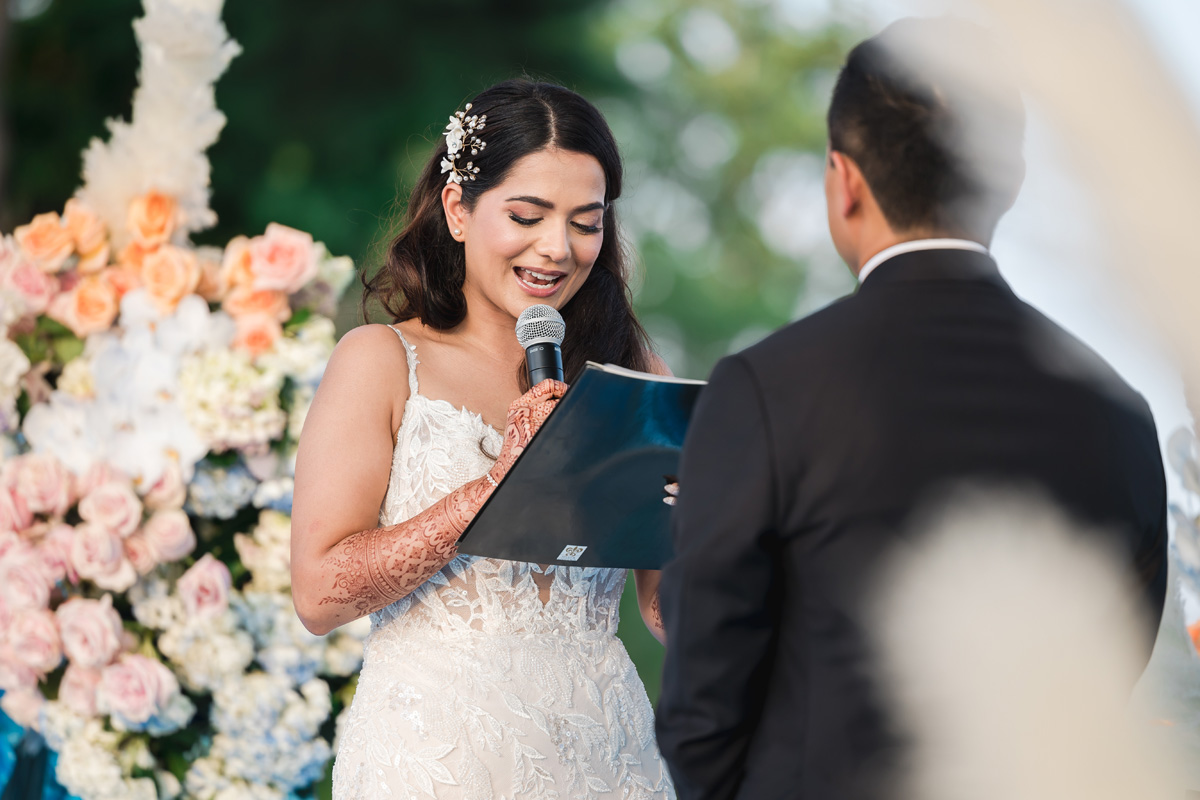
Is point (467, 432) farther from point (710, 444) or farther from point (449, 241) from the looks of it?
point (710, 444)

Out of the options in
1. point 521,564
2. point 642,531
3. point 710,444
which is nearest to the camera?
point 710,444

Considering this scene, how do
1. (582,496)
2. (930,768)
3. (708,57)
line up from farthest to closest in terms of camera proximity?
(708,57)
(582,496)
(930,768)

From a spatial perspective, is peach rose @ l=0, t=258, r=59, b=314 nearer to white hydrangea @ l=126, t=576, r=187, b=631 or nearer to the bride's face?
white hydrangea @ l=126, t=576, r=187, b=631

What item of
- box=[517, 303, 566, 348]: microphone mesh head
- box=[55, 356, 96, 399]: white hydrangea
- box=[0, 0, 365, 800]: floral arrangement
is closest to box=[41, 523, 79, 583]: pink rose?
box=[0, 0, 365, 800]: floral arrangement

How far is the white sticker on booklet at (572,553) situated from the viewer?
1.80 m

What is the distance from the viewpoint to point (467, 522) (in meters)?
1.83

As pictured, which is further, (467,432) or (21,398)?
(21,398)

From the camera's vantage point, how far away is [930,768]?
691 mm

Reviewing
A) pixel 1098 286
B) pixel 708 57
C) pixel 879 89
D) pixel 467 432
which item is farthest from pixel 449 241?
pixel 708 57

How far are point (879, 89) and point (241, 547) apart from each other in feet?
7.03

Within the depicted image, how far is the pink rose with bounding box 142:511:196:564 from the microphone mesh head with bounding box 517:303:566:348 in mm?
1139

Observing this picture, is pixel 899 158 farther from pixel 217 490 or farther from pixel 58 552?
pixel 58 552

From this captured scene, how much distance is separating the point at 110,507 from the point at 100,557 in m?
0.12

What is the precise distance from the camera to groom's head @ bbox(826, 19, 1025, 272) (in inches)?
42.6
